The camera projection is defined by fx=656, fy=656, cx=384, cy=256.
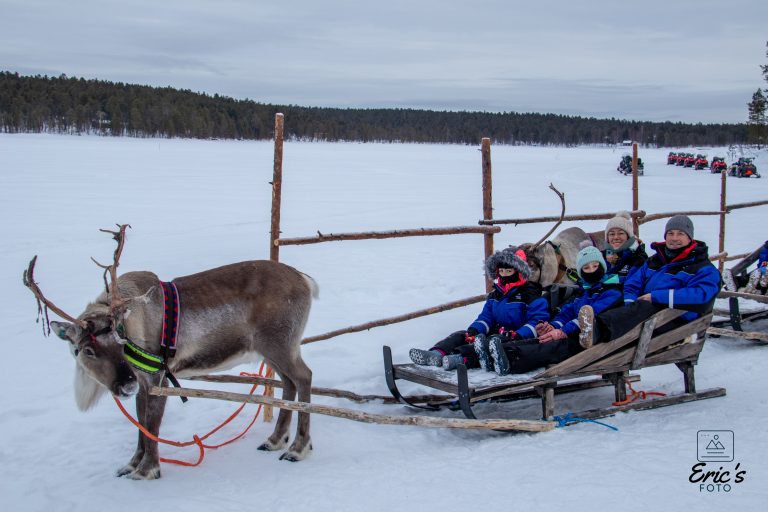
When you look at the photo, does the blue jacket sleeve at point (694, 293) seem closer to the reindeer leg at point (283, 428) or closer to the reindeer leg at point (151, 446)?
the reindeer leg at point (283, 428)

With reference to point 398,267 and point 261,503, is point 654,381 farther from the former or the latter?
point 398,267

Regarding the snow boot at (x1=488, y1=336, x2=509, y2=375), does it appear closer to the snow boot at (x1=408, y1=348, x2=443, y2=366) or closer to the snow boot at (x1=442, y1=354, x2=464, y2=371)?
the snow boot at (x1=442, y1=354, x2=464, y2=371)

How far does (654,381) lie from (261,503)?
4.03 metres

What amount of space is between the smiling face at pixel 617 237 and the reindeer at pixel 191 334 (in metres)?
3.12

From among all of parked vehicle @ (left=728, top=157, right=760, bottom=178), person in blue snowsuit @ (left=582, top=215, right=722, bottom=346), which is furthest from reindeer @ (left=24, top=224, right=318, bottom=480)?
parked vehicle @ (left=728, top=157, right=760, bottom=178)

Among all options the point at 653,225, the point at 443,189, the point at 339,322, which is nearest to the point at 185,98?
the point at 443,189

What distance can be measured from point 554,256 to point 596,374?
3310 mm

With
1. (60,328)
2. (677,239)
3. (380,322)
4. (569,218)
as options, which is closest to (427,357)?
(380,322)

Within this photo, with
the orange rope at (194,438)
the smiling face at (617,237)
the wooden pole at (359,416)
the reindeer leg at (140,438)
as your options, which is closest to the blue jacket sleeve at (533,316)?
the wooden pole at (359,416)

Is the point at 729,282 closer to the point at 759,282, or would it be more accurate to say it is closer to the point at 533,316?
the point at 759,282

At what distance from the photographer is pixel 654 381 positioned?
6.25 m

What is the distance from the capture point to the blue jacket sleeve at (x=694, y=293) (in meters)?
5.20

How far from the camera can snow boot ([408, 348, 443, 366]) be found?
5223 mm

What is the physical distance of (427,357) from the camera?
5281 millimetres
